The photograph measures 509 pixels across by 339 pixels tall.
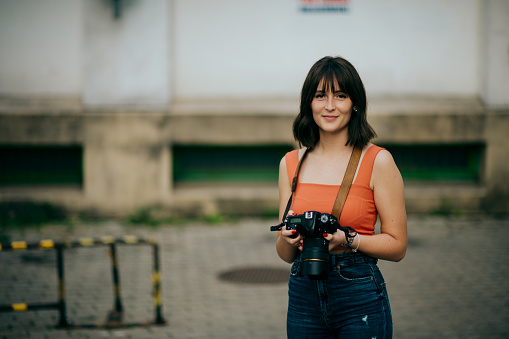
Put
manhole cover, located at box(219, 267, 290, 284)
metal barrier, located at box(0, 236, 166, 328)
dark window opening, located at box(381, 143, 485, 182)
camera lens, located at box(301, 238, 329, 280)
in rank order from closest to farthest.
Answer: camera lens, located at box(301, 238, 329, 280) < metal barrier, located at box(0, 236, 166, 328) < manhole cover, located at box(219, 267, 290, 284) < dark window opening, located at box(381, 143, 485, 182)

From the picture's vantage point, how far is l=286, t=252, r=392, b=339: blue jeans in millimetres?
2820

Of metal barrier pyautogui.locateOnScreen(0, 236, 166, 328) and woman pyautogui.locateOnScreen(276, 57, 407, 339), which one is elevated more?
woman pyautogui.locateOnScreen(276, 57, 407, 339)

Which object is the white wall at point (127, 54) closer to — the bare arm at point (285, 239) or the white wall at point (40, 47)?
the white wall at point (40, 47)

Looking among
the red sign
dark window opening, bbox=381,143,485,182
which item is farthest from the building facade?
dark window opening, bbox=381,143,485,182

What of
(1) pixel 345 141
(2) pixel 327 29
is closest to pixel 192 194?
(2) pixel 327 29

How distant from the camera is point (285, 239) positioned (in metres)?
2.79

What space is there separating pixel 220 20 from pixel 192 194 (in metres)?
3.10

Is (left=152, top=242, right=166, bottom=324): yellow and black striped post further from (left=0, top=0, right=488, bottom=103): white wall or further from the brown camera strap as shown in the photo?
(left=0, top=0, right=488, bottom=103): white wall

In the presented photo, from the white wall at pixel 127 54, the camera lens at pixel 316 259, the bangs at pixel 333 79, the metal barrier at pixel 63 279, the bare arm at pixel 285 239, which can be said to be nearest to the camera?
the camera lens at pixel 316 259

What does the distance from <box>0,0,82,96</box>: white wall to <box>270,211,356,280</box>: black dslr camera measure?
29.2 feet

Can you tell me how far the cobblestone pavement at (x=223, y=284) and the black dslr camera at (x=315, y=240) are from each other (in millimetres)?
3192

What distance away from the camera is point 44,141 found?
10617 millimetres

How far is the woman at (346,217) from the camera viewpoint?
283 cm

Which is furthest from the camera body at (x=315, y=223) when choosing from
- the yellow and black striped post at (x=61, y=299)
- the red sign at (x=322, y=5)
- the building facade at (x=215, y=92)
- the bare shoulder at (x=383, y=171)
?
the red sign at (x=322, y=5)
